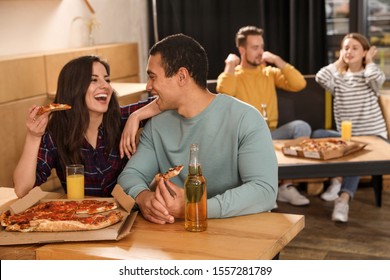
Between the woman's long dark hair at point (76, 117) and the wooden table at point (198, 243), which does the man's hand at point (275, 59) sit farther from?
the wooden table at point (198, 243)

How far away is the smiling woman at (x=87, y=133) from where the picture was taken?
2.69 m

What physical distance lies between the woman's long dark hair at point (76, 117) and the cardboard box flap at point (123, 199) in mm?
463

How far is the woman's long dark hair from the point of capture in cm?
271

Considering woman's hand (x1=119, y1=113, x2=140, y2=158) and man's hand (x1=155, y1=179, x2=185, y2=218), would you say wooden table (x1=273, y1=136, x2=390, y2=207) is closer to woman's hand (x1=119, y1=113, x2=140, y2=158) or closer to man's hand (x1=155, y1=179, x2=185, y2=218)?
woman's hand (x1=119, y1=113, x2=140, y2=158)

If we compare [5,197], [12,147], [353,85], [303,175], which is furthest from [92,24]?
[5,197]

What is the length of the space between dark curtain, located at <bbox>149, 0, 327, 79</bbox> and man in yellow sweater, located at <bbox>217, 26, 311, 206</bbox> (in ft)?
3.46

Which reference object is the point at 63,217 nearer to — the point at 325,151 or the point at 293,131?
the point at 325,151

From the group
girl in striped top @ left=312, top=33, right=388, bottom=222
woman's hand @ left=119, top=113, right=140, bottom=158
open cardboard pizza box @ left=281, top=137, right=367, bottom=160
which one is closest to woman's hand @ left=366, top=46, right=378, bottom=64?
girl in striped top @ left=312, top=33, right=388, bottom=222

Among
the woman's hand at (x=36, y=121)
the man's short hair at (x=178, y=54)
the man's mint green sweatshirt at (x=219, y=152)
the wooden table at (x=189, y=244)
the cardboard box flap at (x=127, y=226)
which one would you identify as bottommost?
the wooden table at (x=189, y=244)

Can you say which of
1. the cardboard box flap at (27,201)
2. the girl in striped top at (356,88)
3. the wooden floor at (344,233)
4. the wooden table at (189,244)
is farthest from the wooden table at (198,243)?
the girl in striped top at (356,88)

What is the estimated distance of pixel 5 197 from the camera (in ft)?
8.23

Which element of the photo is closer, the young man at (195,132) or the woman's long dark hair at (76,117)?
the young man at (195,132)

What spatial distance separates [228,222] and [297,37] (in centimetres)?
442

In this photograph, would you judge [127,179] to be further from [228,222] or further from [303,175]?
[303,175]
